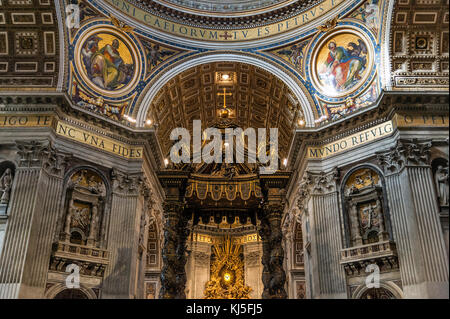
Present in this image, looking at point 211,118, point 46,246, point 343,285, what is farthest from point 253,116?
point 46,246

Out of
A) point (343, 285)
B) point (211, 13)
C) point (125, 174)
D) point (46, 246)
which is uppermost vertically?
point (211, 13)

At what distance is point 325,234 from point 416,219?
117 inches

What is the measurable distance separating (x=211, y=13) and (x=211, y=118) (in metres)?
5.22

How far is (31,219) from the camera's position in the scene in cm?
1164

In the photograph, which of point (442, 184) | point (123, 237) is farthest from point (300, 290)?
point (123, 237)

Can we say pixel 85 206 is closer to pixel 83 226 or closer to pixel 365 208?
pixel 83 226

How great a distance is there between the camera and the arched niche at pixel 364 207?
1278 centimetres

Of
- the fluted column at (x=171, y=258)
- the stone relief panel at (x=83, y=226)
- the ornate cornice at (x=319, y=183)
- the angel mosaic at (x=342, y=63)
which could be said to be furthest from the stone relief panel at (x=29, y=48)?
the angel mosaic at (x=342, y=63)

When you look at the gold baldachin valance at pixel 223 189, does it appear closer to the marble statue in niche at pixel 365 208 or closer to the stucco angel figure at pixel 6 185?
the marble statue in niche at pixel 365 208

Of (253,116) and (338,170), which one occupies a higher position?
(253,116)

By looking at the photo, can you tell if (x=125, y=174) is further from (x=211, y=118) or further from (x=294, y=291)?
(x=294, y=291)

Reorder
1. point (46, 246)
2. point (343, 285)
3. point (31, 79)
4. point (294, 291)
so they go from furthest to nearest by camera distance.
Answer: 1. point (294, 291)
2. point (31, 79)
3. point (343, 285)
4. point (46, 246)

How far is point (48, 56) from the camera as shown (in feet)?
46.1
